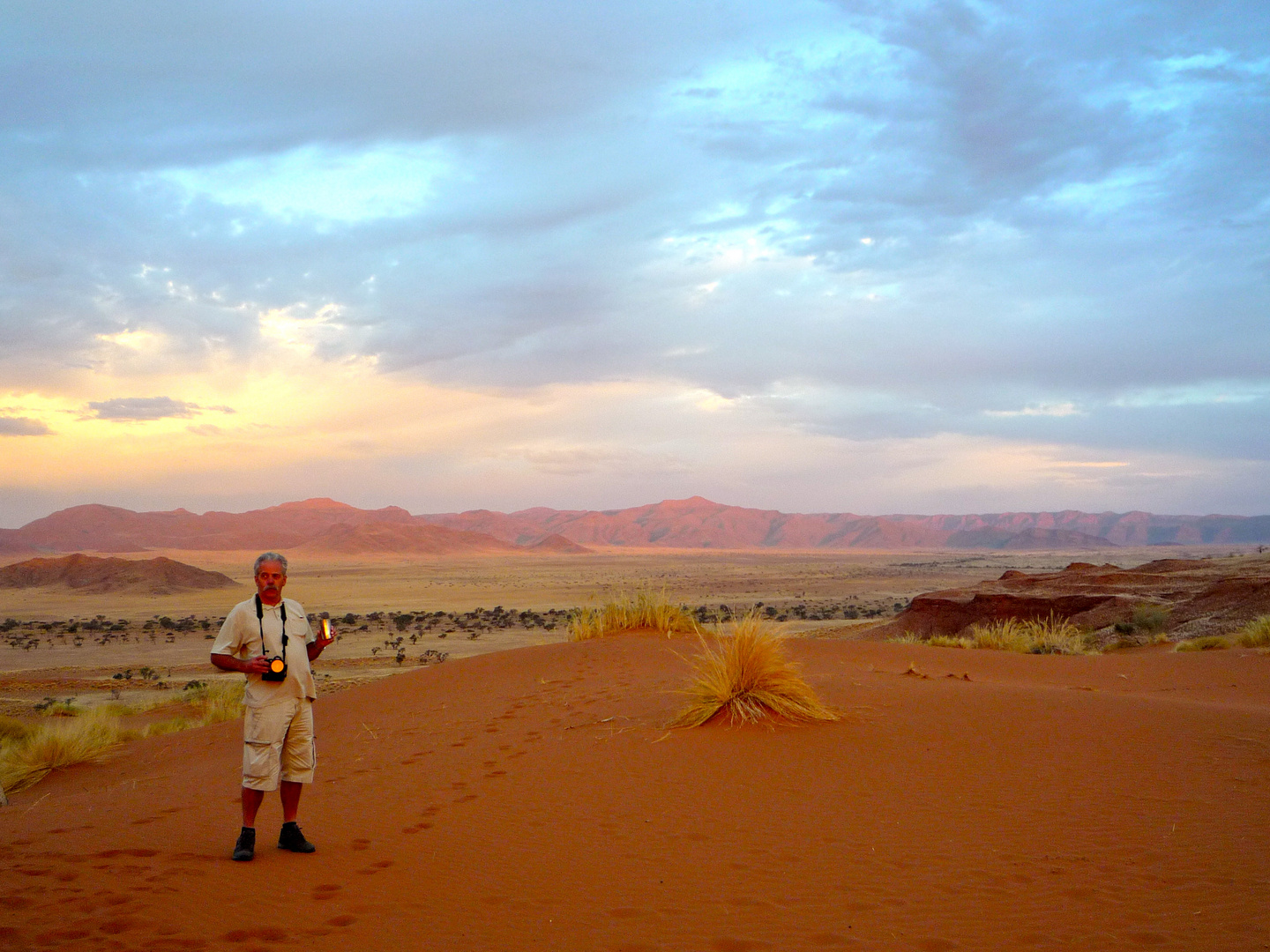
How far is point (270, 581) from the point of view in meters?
5.75

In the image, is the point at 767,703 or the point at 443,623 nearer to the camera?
the point at 767,703

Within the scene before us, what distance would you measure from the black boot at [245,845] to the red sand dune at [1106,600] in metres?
20.2

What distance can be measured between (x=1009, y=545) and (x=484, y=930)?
161m

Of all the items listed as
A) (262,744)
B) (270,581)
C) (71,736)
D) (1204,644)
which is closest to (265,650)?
(270,581)

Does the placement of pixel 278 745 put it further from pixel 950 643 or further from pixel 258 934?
pixel 950 643

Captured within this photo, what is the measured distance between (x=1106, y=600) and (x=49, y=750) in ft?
79.9

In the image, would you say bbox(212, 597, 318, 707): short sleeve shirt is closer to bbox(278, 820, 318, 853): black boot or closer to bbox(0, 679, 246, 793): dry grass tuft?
bbox(278, 820, 318, 853): black boot

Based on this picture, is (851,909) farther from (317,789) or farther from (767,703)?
(317,789)

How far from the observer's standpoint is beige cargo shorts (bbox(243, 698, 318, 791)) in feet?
18.2

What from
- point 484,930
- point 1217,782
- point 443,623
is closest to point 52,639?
point 443,623

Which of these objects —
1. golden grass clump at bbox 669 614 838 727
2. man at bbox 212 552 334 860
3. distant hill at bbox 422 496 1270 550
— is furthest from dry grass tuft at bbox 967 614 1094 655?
distant hill at bbox 422 496 1270 550

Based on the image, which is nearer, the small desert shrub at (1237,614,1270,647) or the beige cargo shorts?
the beige cargo shorts

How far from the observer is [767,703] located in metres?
9.09

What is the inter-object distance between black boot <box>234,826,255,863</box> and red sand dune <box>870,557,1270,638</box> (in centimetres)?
2021
